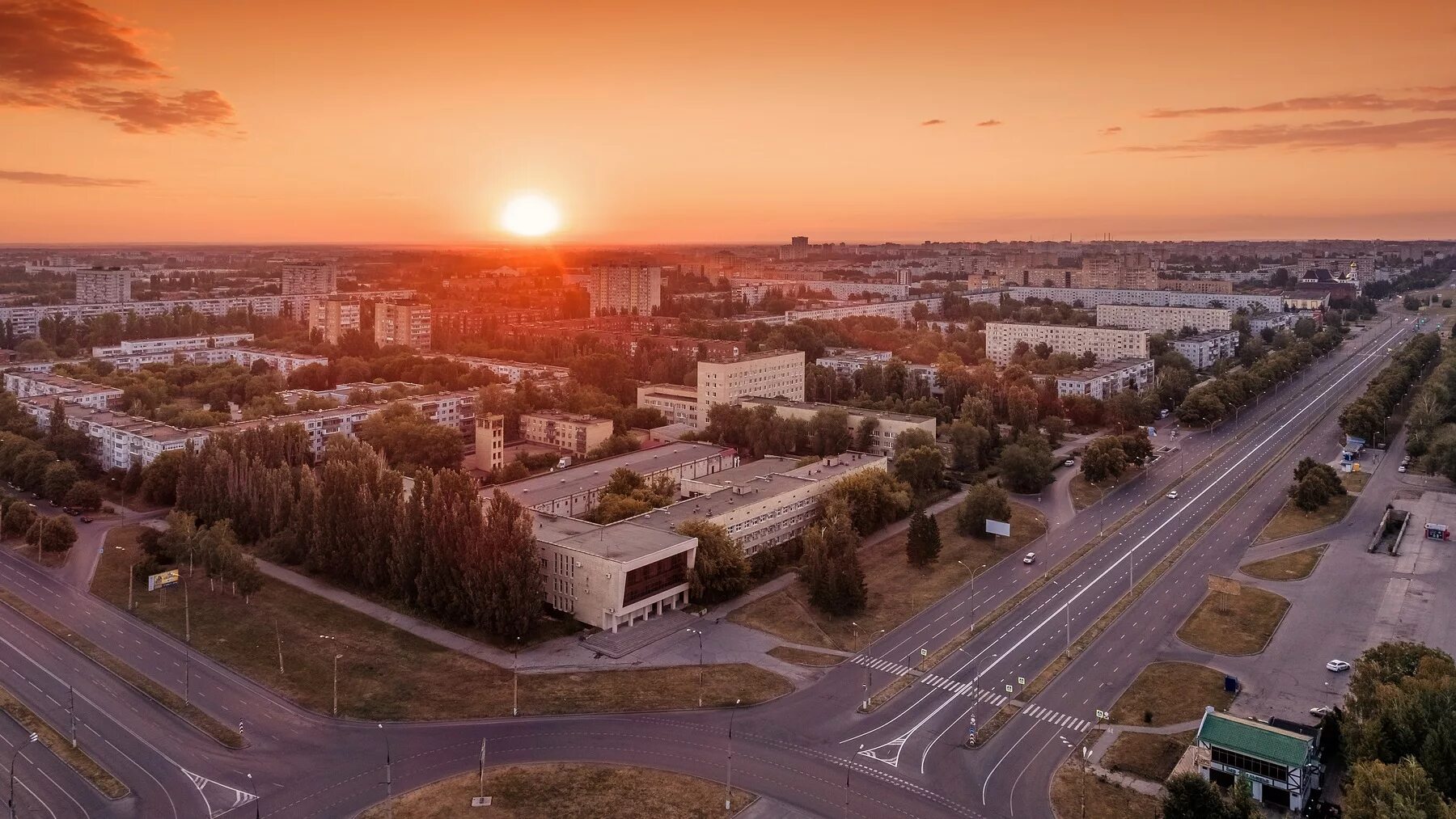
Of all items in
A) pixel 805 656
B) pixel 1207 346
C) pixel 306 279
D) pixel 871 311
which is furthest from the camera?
pixel 306 279

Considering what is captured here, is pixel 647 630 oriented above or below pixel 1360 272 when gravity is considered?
below

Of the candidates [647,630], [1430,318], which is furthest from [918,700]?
[1430,318]

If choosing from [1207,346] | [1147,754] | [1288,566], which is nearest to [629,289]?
[1207,346]

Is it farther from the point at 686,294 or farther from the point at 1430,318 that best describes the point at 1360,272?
the point at 686,294

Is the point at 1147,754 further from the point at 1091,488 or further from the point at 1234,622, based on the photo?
the point at 1091,488

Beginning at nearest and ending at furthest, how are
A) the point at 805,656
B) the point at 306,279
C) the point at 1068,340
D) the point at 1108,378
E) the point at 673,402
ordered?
1. the point at 805,656
2. the point at 673,402
3. the point at 1108,378
4. the point at 1068,340
5. the point at 306,279
